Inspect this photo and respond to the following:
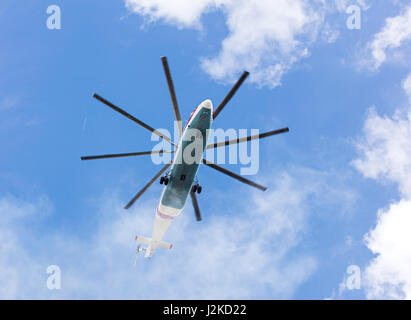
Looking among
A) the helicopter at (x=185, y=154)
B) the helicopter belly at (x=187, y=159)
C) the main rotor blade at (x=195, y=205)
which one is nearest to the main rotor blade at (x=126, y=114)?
the helicopter at (x=185, y=154)

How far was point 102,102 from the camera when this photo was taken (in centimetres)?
2084

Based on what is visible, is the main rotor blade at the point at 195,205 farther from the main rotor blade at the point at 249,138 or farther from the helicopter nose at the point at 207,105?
the helicopter nose at the point at 207,105

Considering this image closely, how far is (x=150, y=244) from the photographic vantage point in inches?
1345

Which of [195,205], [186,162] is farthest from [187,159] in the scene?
[195,205]

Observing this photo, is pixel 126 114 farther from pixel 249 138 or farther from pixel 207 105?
pixel 249 138

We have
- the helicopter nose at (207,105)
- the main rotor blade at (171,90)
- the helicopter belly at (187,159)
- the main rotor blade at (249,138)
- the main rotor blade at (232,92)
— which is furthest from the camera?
the helicopter belly at (187,159)

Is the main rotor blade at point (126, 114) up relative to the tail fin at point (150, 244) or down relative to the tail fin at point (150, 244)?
up

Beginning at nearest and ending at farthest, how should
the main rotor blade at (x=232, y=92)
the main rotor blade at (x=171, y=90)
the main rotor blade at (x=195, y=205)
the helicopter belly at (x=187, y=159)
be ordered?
the main rotor blade at (x=232, y=92) → the main rotor blade at (x=171, y=90) → the helicopter belly at (x=187, y=159) → the main rotor blade at (x=195, y=205)

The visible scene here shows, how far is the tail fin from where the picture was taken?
3384 cm

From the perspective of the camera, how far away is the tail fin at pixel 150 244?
3384 centimetres

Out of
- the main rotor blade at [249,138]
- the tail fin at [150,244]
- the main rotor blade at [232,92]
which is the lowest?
the tail fin at [150,244]

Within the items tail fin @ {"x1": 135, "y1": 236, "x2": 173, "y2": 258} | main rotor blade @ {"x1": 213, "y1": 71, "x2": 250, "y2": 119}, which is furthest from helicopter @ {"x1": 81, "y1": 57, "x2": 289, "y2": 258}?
tail fin @ {"x1": 135, "y1": 236, "x2": 173, "y2": 258}
